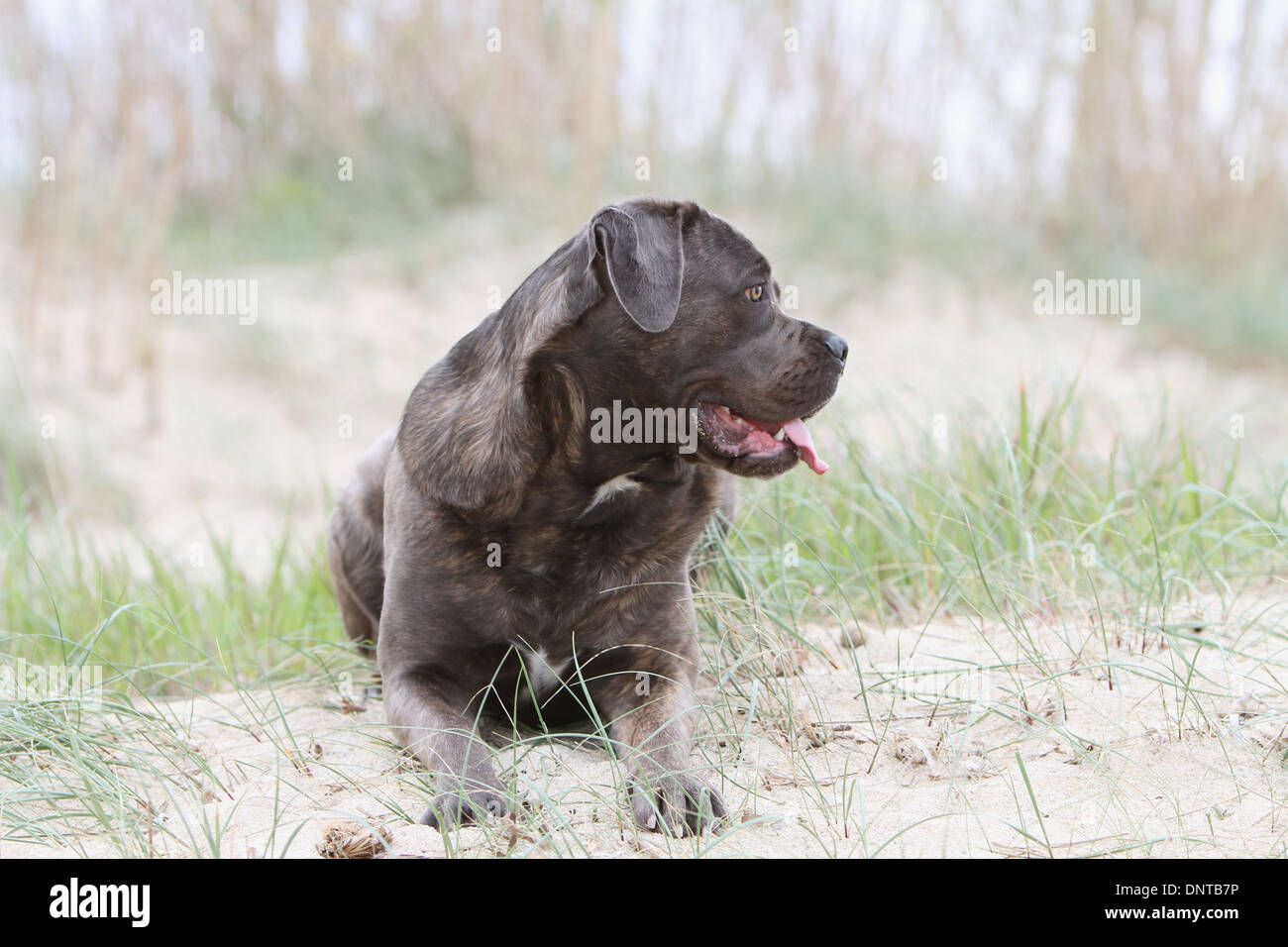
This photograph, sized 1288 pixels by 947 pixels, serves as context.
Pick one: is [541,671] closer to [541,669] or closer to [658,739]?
[541,669]

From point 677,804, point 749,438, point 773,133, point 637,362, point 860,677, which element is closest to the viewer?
point 677,804

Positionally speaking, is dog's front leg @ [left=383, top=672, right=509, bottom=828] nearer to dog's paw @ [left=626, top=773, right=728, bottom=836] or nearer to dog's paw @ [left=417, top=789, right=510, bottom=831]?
dog's paw @ [left=417, top=789, right=510, bottom=831]

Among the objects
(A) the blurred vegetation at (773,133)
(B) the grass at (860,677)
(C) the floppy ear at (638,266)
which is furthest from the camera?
(A) the blurred vegetation at (773,133)

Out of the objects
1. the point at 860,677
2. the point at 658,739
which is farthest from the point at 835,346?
the point at 658,739

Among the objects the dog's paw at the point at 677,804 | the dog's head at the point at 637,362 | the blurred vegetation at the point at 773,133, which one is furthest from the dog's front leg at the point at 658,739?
the blurred vegetation at the point at 773,133

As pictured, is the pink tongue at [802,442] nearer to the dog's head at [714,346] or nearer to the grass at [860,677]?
the dog's head at [714,346]

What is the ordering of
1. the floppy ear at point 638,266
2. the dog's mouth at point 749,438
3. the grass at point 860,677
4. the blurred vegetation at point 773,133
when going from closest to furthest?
the grass at point 860,677, the floppy ear at point 638,266, the dog's mouth at point 749,438, the blurred vegetation at point 773,133

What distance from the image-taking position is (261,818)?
96.1 inches

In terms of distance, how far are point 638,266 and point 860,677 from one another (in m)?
1.02

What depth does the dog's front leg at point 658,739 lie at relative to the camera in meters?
2.40

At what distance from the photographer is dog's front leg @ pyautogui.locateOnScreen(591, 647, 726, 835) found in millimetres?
2404

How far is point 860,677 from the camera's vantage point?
2656mm

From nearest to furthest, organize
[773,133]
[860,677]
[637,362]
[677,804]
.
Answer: [677,804] < [860,677] < [637,362] < [773,133]

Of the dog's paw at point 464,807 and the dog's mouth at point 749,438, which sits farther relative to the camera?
the dog's mouth at point 749,438
